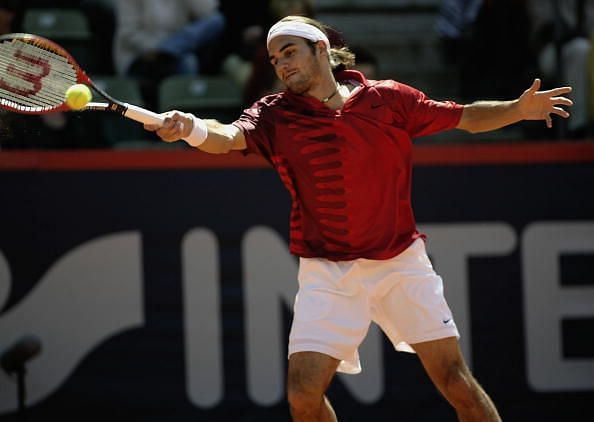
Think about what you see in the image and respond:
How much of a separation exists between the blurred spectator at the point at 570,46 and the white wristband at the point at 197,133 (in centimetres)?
329

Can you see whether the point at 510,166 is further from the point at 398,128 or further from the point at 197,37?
the point at 197,37

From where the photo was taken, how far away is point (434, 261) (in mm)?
7094

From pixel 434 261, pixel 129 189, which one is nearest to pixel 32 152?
pixel 129 189

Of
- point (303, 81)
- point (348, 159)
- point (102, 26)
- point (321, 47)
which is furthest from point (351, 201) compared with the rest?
point (102, 26)

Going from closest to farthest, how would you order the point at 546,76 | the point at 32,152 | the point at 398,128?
the point at 398,128
the point at 32,152
the point at 546,76

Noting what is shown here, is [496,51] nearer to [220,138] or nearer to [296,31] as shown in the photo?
[296,31]

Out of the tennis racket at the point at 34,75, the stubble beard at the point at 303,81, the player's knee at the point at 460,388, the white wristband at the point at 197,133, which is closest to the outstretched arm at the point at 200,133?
the white wristband at the point at 197,133

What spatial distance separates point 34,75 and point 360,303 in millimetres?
1714

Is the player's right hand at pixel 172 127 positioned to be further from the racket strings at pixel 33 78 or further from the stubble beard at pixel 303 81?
the stubble beard at pixel 303 81

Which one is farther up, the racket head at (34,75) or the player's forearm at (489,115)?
the racket head at (34,75)

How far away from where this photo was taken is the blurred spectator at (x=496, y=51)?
27.0 ft

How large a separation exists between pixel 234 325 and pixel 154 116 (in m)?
2.61

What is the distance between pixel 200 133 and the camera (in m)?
4.95

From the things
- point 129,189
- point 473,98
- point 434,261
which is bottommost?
point 434,261
